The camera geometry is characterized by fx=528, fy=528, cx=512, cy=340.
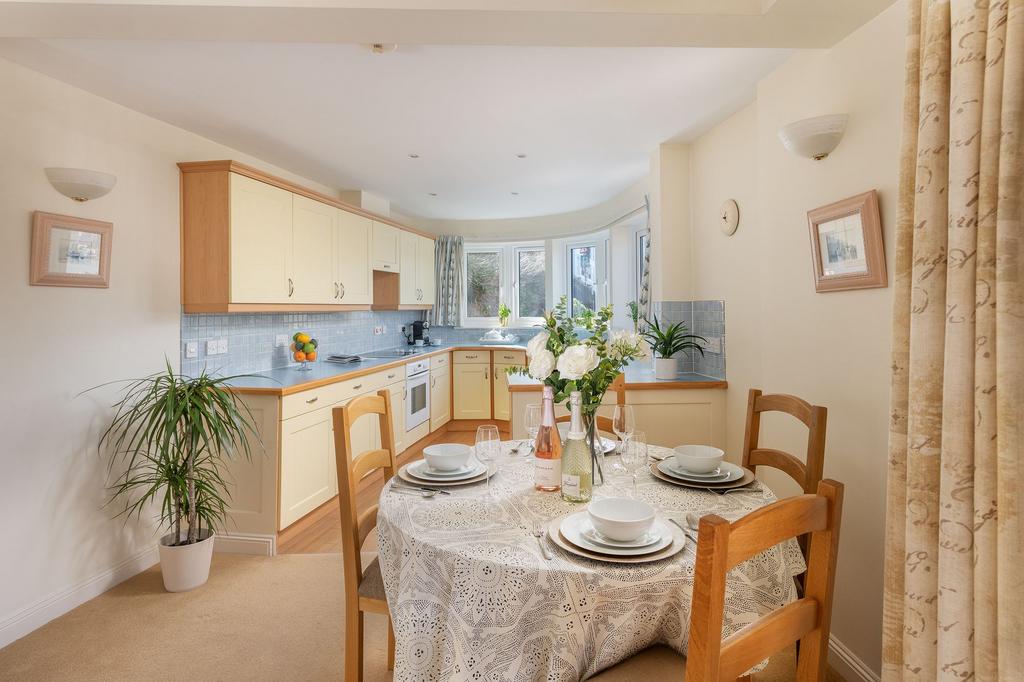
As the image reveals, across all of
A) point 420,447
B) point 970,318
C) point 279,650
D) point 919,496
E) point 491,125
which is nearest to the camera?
point 970,318

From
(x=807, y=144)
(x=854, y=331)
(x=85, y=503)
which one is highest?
(x=807, y=144)

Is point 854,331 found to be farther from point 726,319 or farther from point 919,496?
point 726,319

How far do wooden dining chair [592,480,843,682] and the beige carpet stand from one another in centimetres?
124

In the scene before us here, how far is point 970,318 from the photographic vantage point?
106cm

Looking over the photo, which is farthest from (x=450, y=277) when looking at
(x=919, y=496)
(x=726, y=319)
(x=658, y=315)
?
(x=919, y=496)

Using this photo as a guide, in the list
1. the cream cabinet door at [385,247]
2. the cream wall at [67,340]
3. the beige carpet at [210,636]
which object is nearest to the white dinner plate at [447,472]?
the beige carpet at [210,636]

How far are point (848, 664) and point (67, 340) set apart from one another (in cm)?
348

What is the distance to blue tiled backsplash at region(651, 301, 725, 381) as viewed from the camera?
329cm

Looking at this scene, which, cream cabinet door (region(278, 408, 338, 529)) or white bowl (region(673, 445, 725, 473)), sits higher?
white bowl (region(673, 445, 725, 473))

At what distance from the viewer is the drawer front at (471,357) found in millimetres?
5906

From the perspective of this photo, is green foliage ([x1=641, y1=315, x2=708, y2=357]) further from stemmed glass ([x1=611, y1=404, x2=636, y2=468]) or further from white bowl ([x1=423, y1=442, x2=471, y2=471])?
white bowl ([x1=423, y1=442, x2=471, y2=471])

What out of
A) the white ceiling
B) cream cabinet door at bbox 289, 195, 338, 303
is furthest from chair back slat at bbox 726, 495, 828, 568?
cream cabinet door at bbox 289, 195, 338, 303

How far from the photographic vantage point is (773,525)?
86 centimetres

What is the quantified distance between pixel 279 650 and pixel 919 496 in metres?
2.22
